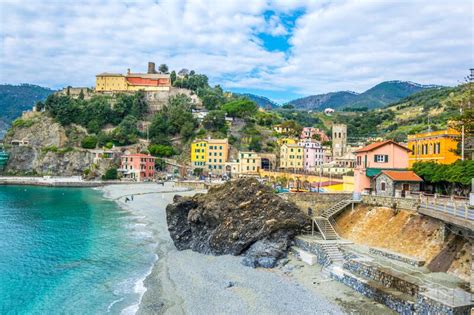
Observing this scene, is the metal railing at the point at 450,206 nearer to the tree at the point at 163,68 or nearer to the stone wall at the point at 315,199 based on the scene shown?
the stone wall at the point at 315,199

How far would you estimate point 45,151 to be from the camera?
4060 inches

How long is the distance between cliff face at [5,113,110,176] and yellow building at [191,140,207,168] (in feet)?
90.4

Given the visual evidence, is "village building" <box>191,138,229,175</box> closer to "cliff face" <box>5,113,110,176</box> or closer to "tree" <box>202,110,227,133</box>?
"tree" <box>202,110,227,133</box>

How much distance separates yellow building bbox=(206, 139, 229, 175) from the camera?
91.9 metres

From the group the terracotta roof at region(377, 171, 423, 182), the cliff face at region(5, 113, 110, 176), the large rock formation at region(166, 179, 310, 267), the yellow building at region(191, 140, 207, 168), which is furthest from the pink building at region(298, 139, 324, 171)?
the large rock formation at region(166, 179, 310, 267)

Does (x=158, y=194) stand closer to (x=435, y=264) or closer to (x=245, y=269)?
(x=245, y=269)

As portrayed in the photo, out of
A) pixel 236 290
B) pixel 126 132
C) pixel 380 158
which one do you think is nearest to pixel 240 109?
pixel 126 132

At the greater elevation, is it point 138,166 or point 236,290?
point 138,166

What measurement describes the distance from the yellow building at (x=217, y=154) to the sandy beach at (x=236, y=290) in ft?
208

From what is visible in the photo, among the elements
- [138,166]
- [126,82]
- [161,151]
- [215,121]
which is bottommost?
[138,166]

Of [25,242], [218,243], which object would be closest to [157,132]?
[25,242]

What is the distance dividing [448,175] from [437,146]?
313 inches

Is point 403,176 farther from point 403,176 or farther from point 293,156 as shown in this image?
point 293,156

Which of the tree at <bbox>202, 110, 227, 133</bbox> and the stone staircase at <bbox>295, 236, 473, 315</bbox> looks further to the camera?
the tree at <bbox>202, 110, 227, 133</bbox>
